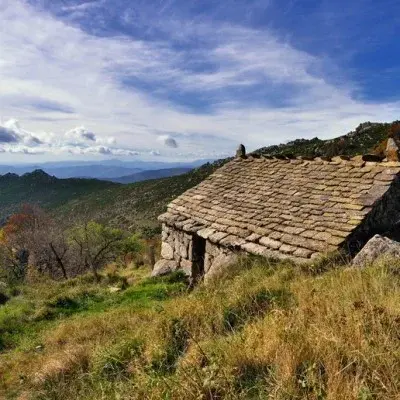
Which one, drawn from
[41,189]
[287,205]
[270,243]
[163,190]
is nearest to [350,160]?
[287,205]

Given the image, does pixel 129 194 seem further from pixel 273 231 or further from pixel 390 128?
pixel 273 231

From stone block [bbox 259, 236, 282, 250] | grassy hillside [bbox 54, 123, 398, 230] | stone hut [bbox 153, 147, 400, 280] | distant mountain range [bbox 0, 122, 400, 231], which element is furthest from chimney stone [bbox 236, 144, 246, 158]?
grassy hillside [bbox 54, 123, 398, 230]

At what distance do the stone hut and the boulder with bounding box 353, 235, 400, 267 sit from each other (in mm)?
966


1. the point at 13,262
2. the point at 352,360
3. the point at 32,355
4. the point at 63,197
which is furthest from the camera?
the point at 63,197

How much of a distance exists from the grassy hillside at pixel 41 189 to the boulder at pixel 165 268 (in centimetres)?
7471

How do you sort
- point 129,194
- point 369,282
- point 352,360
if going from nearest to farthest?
point 352,360 → point 369,282 → point 129,194

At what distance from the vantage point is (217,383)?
9.00 feet

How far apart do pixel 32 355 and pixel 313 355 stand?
14.8 feet

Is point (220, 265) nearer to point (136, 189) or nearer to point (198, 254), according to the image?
point (198, 254)

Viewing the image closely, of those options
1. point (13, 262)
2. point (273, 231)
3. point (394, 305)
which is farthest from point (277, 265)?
point (13, 262)

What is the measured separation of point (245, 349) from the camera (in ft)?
10.4

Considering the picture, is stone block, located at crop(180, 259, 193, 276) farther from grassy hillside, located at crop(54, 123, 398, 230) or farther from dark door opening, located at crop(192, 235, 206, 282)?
grassy hillside, located at crop(54, 123, 398, 230)

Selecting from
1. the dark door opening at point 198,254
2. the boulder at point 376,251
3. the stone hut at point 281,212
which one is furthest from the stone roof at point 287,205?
the boulder at point 376,251

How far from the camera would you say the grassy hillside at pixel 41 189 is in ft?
294
